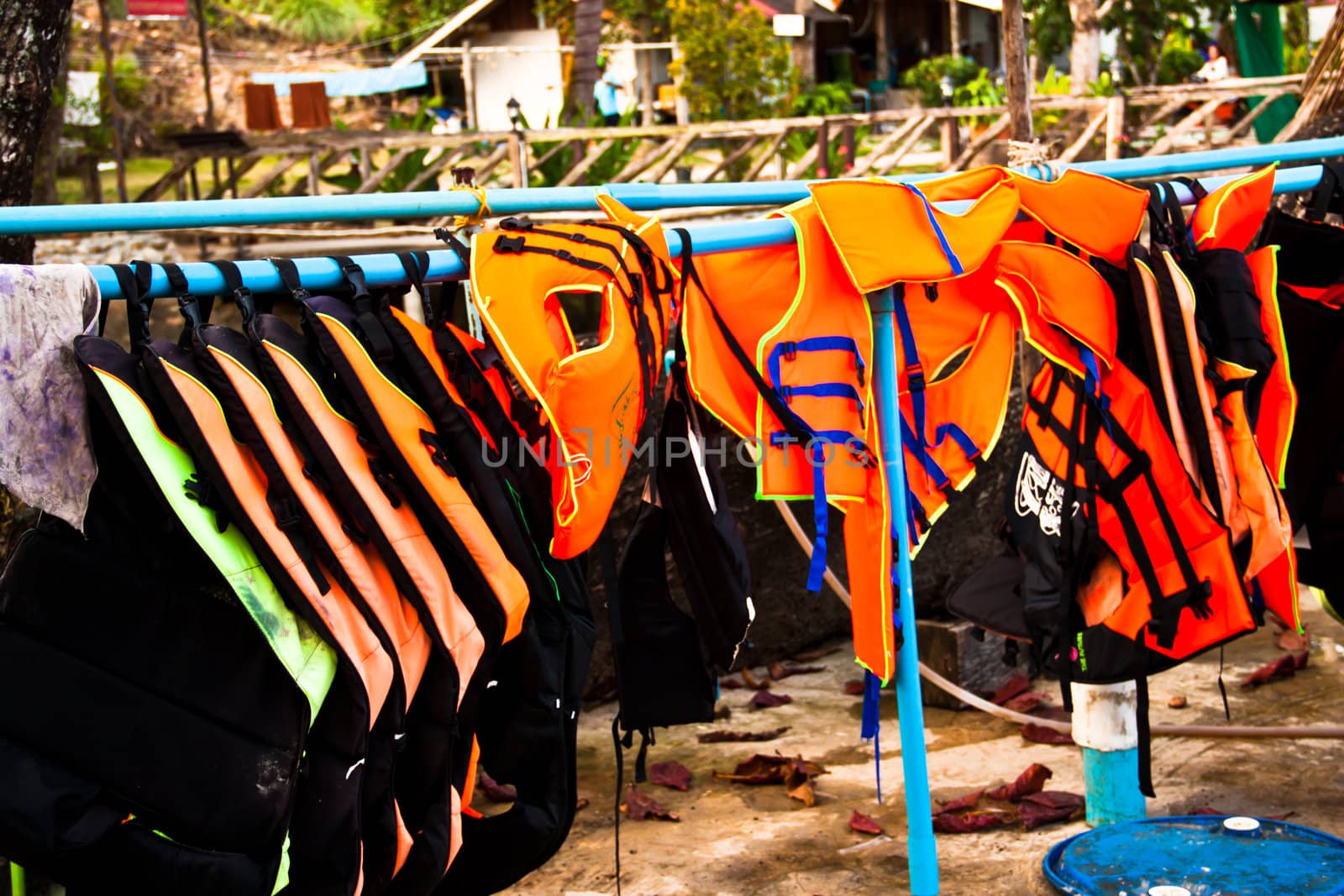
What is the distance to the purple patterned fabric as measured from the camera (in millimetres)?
1850

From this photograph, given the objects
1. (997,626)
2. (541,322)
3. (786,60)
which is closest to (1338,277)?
(997,626)

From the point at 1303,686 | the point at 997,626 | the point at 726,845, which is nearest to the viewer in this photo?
the point at 997,626

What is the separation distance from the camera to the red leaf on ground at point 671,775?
4.12m

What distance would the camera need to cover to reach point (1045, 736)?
428cm

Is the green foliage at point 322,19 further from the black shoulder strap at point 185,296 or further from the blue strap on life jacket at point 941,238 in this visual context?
the black shoulder strap at point 185,296

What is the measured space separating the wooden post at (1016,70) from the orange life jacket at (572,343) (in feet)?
7.63

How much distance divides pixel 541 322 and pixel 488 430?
237 millimetres

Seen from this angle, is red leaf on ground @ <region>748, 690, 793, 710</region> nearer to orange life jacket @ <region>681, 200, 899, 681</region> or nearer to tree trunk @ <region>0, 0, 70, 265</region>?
orange life jacket @ <region>681, 200, 899, 681</region>

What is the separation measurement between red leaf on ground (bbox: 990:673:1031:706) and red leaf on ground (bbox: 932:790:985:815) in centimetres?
90

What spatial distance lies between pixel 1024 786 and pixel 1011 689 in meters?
0.96

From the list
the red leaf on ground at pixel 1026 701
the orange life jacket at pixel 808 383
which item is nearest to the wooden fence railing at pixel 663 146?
the red leaf on ground at pixel 1026 701

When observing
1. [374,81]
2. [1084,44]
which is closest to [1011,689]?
[1084,44]

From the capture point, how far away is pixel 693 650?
9.07ft

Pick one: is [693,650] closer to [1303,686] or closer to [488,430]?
[488,430]
